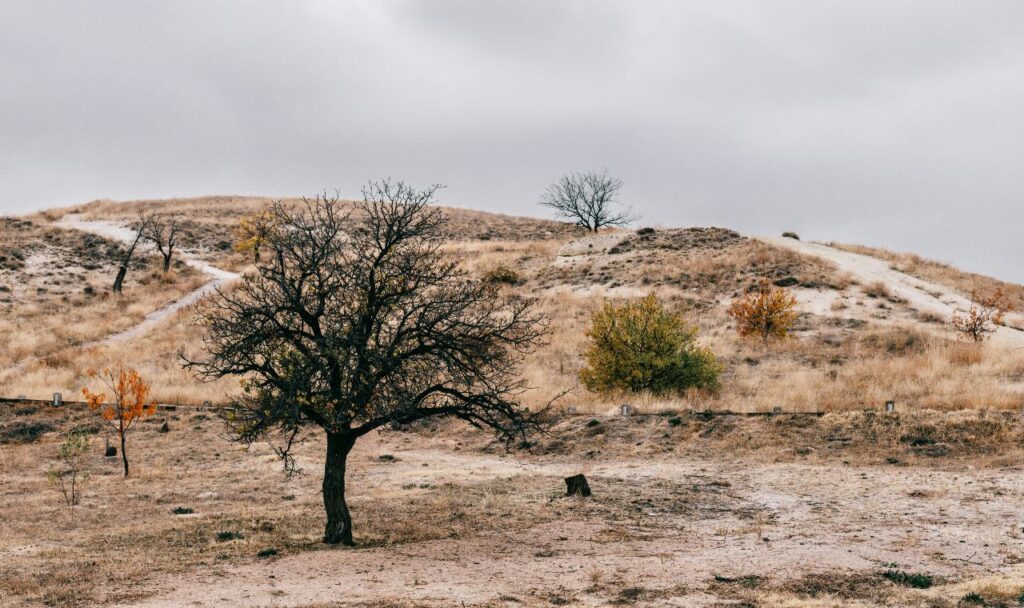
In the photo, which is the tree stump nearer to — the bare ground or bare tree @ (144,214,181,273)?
the bare ground

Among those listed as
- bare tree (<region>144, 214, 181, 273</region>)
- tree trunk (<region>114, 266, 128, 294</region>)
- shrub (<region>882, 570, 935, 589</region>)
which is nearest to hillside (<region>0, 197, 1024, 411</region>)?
tree trunk (<region>114, 266, 128, 294</region>)

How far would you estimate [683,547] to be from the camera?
514 inches

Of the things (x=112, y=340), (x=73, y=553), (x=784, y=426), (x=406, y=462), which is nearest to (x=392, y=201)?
(x=73, y=553)

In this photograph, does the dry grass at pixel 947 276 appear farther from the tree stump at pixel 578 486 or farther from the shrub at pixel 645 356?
the tree stump at pixel 578 486

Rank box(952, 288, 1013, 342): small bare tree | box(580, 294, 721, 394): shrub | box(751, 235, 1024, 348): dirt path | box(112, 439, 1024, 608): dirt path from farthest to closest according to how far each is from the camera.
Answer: box(751, 235, 1024, 348): dirt path, box(952, 288, 1013, 342): small bare tree, box(580, 294, 721, 394): shrub, box(112, 439, 1024, 608): dirt path

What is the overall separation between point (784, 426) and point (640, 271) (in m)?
28.0

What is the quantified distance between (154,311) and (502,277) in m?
22.9

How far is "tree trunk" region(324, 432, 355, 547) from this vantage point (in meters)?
13.2

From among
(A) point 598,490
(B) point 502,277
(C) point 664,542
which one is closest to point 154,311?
(B) point 502,277

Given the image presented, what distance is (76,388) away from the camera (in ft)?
109

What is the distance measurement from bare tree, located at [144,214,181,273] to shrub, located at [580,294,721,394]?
4403 centimetres

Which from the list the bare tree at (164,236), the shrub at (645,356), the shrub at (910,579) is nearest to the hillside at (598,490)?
the shrub at (910,579)

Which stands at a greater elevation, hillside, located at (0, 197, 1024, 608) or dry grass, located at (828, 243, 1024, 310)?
dry grass, located at (828, 243, 1024, 310)

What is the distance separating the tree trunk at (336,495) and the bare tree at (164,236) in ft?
170
